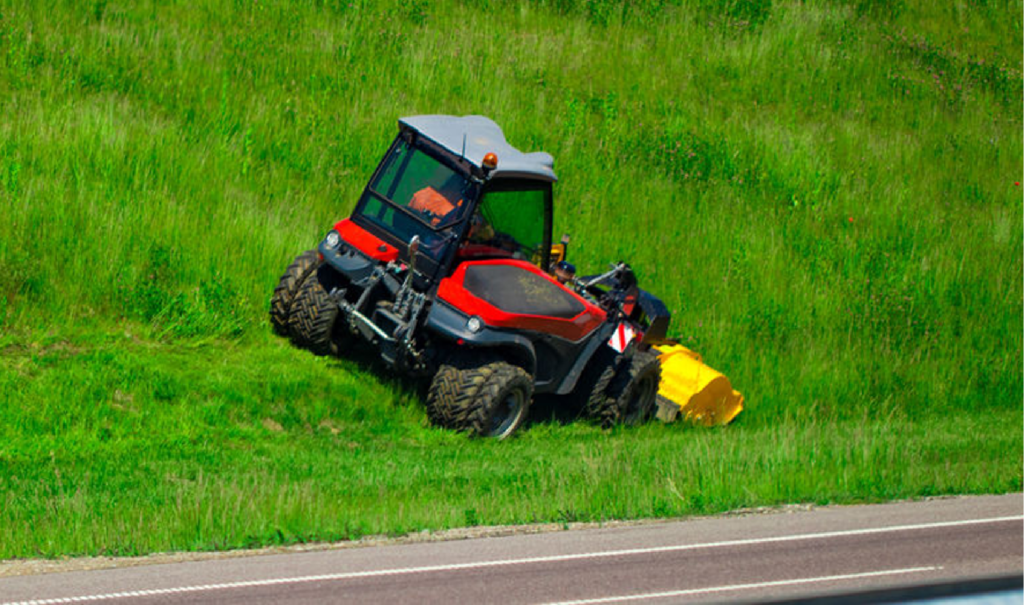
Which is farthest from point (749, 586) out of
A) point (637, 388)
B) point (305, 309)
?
point (305, 309)

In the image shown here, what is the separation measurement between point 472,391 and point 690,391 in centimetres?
336

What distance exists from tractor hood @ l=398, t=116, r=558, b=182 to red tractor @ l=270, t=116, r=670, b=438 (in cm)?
2

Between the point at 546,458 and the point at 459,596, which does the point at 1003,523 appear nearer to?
the point at 546,458

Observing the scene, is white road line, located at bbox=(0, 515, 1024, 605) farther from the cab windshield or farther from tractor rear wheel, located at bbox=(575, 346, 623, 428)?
the cab windshield

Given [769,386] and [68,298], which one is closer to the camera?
[68,298]

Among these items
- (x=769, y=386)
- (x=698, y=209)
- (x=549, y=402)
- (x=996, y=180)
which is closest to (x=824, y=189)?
(x=698, y=209)

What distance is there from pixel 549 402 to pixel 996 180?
46.3ft

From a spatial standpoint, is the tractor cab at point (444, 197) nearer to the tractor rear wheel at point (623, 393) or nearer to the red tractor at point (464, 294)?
the red tractor at point (464, 294)

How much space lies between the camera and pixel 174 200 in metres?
14.0

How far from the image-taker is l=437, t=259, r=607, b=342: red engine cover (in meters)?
10.9

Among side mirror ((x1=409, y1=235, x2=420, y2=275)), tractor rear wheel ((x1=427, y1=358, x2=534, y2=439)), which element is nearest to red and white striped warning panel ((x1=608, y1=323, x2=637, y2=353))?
tractor rear wheel ((x1=427, y1=358, x2=534, y2=439))

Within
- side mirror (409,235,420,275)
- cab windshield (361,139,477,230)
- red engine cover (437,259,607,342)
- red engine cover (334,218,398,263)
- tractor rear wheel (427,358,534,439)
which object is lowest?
tractor rear wheel (427,358,534,439)

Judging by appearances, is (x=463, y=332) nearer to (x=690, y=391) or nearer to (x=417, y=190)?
(x=417, y=190)

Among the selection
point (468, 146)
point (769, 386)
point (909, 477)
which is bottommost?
point (769, 386)
